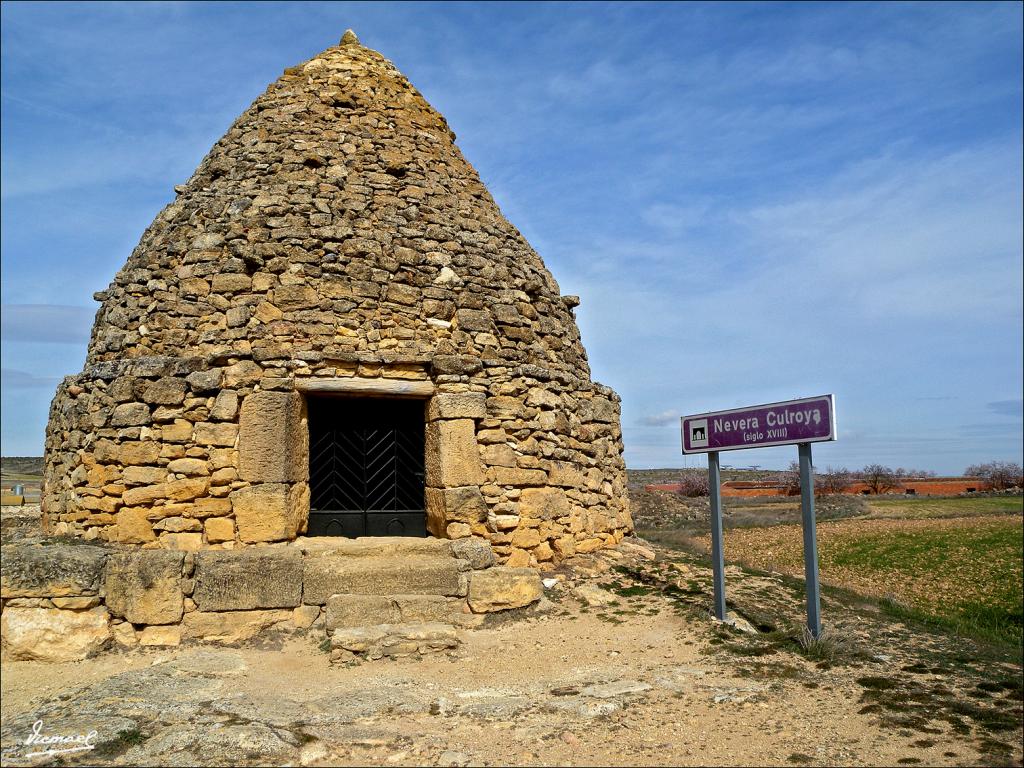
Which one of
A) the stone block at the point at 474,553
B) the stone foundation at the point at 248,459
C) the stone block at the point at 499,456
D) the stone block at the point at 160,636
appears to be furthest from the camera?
the stone block at the point at 499,456

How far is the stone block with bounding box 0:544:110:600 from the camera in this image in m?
6.27

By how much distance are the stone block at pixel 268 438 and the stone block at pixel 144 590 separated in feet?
3.64

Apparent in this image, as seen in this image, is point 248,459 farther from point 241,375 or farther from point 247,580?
point 247,580

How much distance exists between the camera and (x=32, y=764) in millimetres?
4102

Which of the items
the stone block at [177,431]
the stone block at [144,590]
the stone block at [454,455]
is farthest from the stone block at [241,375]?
the stone block at [454,455]

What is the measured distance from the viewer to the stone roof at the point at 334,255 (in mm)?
7680

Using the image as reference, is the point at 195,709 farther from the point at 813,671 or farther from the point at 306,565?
the point at 813,671

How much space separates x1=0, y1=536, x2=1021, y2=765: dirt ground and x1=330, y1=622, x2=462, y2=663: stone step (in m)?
0.14

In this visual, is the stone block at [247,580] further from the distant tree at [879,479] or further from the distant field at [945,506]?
the distant tree at [879,479]

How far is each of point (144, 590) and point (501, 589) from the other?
3.30 meters

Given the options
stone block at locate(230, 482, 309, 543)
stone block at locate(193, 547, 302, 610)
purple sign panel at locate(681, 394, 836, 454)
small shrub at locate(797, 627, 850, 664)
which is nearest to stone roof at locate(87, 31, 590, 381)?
stone block at locate(230, 482, 309, 543)

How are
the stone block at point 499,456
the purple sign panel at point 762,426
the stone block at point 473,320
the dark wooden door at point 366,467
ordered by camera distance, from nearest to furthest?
the purple sign panel at point 762,426
the stone block at point 499,456
the dark wooden door at point 366,467
the stone block at point 473,320

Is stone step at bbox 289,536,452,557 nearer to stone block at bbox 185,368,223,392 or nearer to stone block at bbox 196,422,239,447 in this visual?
stone block at bbox 196,422,239,447

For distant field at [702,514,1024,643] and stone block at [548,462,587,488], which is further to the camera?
distant field at [702,514,1024,643]
